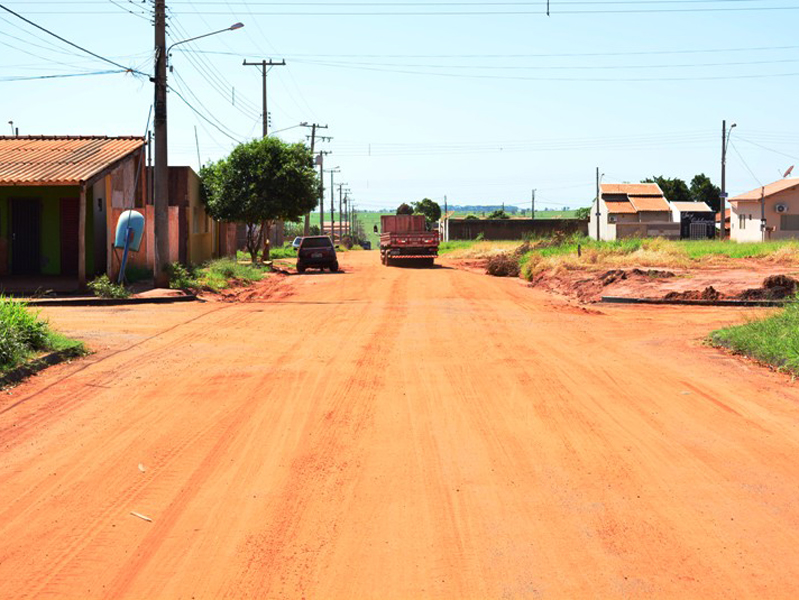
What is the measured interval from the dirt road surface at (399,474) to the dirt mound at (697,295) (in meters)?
9.52

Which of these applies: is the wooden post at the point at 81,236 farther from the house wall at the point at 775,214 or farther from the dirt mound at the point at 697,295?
the house wall at the point at 775,214

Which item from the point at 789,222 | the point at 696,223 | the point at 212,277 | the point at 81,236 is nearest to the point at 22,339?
the point at 81,236

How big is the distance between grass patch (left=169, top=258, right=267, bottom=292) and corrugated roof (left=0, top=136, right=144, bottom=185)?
3662 millimetres

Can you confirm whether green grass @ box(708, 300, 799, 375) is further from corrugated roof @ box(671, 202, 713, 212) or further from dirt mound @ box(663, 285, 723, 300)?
corrugated roof @ box(671, 202, 713, 212)

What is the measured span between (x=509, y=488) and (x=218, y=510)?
2166mm

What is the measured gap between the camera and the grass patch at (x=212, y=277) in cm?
2664

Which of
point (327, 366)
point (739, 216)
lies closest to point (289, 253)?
point (739, 216)

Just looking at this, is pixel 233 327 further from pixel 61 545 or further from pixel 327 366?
pixel 61 545

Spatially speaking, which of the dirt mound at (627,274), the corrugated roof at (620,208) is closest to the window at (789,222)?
the corrugated roof at (620,208)

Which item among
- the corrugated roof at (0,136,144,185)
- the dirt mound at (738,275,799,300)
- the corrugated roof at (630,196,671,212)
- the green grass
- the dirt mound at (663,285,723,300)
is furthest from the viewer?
the corrugated roof at (630,196,671,212)

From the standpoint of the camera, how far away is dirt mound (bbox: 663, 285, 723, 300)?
2343cm

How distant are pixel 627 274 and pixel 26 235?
59.3 ft

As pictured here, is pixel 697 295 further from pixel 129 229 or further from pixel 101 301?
pixel 129 229

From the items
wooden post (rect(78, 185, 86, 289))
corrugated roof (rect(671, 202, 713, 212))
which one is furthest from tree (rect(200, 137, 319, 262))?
corrugated roof (rect(671, 202, 713, 212))
